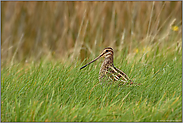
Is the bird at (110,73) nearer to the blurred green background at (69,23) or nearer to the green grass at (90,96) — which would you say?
the green grass at (90,96)

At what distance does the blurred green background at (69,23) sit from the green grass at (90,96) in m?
2.80

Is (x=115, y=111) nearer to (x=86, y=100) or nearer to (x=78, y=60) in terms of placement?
(x=86, y=100)

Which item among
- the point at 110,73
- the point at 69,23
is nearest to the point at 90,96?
the point at 110,73

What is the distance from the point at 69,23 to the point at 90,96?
4.58 metres

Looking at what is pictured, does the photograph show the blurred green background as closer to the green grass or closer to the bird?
the bird

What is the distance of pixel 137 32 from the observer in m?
7.32

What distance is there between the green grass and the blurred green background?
280 cm

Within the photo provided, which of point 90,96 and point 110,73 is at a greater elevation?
point 110,73

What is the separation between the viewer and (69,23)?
7.76 m

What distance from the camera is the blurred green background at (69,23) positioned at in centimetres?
721

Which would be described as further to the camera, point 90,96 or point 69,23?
point 69,23

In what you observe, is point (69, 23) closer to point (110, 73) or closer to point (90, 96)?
point (110, 73)

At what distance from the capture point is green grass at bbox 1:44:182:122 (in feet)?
9.93

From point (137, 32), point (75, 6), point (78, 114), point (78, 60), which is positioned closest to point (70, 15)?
point (75, 6)
